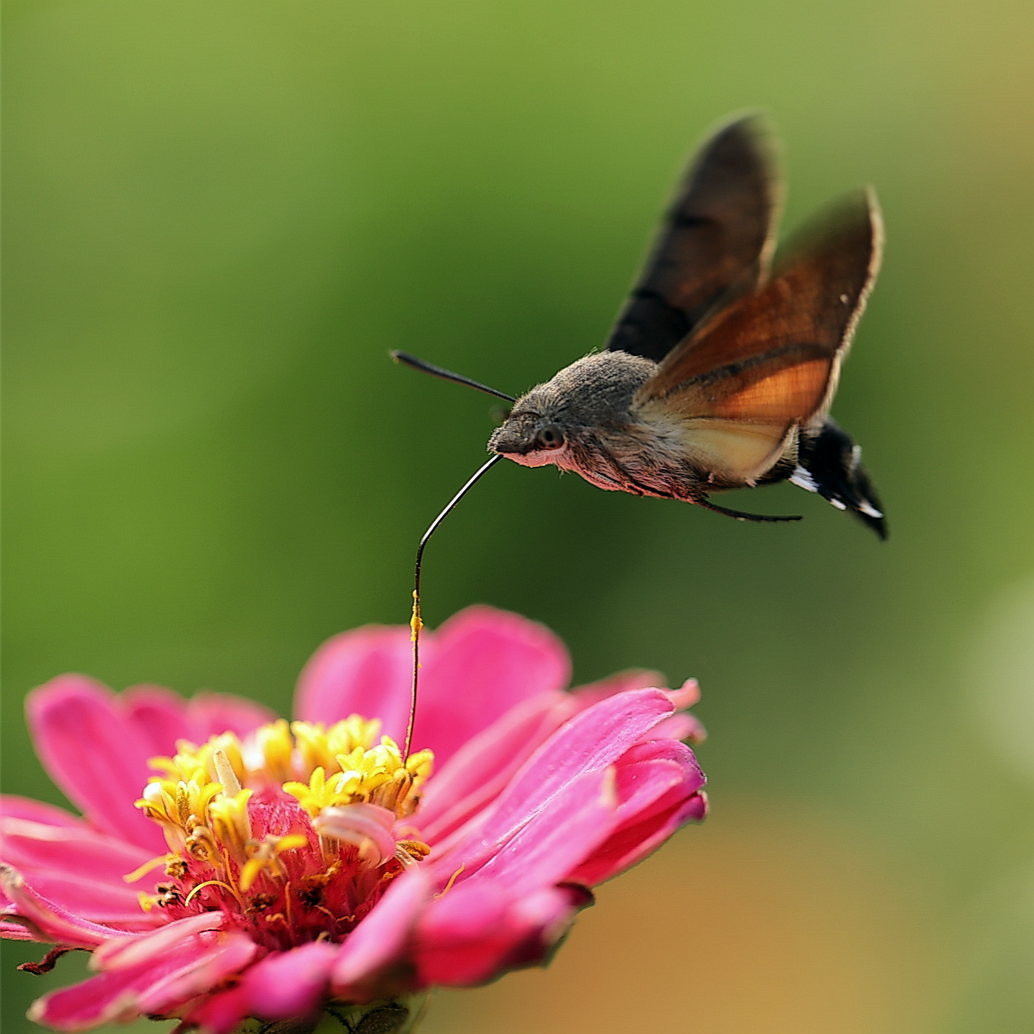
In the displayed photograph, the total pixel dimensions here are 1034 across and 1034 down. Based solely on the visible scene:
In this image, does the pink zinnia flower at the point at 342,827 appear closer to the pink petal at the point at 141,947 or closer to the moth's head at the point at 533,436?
the pink petal at the point at 141,947

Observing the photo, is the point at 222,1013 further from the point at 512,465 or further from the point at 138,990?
the point at 512,465

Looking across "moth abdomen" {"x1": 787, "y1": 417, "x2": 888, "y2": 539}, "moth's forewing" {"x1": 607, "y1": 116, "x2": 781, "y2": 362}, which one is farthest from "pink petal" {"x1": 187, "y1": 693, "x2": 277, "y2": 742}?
"moth abdomen" {"x1": 787, "y1": 417, "x2": 888, "y2": 539}

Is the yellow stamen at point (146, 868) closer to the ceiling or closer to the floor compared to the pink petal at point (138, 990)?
closer to the floor

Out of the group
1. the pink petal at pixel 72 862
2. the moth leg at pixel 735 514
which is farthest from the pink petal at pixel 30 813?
the moth leg at pixel 735 514

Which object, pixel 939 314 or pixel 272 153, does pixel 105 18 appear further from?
pixel 939 314

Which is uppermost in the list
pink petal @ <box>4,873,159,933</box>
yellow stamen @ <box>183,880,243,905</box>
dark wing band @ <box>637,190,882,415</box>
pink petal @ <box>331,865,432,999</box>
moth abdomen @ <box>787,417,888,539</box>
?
dark wing band @ <box>637,190,882,415</box>

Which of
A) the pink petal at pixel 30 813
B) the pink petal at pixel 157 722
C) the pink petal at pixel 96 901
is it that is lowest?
the pink petal at pixel 96 901

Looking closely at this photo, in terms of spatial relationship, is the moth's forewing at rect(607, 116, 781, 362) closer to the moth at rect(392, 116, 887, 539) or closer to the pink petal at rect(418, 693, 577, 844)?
the moth at rect(392, 116, 887, 539)
